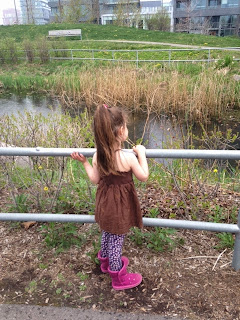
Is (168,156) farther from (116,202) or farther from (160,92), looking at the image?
(160,92)

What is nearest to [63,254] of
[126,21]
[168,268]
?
[168,268]

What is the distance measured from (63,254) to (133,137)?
18.8ft

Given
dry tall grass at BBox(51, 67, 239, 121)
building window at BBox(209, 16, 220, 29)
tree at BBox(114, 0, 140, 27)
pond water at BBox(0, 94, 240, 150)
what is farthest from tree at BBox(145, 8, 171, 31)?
dry tall grass at BBox(51, 67, 239, 121)

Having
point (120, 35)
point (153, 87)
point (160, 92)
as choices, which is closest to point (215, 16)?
point (120, 35)

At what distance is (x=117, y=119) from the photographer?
183cm

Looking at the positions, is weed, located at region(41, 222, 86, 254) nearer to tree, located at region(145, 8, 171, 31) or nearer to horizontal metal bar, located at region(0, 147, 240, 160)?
horizontal metal bar, located at region(0, 147, 240, 160)

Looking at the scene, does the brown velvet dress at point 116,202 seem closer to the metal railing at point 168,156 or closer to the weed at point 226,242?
the metal railing at point 168,156

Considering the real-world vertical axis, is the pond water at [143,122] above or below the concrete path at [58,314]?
below

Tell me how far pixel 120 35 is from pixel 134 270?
2699 centimetres

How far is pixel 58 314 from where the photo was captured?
1.99 metres

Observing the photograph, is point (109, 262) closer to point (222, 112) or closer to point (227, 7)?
point (222, 112)

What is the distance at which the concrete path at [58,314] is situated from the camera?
1958 mm

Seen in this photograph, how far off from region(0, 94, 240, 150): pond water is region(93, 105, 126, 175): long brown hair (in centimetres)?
374

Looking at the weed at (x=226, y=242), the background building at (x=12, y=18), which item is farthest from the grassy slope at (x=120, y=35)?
the weed at (x=226, y=242)
